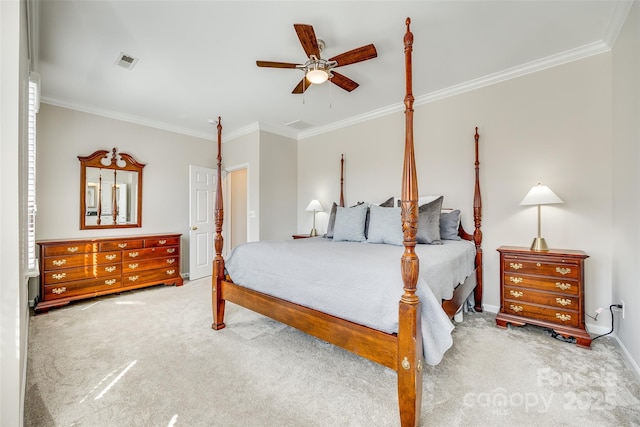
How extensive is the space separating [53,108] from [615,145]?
6173 mm

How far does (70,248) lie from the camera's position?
11.0 feet

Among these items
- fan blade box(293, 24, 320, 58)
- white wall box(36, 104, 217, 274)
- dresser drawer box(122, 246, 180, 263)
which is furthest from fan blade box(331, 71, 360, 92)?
dresser drawer box(122, 246, 180, 263)

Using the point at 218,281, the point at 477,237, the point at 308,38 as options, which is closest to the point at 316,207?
the point at 218,281

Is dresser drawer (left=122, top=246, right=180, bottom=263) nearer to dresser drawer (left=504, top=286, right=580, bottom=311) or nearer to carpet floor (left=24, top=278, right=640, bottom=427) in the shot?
carpet floor (left=24, top=278, right=640, bottom=427)

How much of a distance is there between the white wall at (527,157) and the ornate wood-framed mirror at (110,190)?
12.3 feet

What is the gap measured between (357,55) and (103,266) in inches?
155

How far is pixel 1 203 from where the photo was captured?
109 centimetres

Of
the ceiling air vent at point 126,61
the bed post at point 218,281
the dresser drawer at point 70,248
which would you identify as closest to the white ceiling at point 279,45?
the ceiling air vent at point 126,61

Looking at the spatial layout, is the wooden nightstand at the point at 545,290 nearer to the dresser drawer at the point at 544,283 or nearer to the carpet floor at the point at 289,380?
the dresser drawer at the point at 544,283

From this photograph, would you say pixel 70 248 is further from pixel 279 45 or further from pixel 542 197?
pixel 542 197

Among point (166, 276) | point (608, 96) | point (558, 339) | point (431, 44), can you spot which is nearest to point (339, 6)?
point (431, 44)

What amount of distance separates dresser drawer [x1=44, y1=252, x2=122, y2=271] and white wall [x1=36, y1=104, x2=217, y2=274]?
51 centimetres

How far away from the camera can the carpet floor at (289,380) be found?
4.95 ft

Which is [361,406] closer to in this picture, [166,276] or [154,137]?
[166,276]
